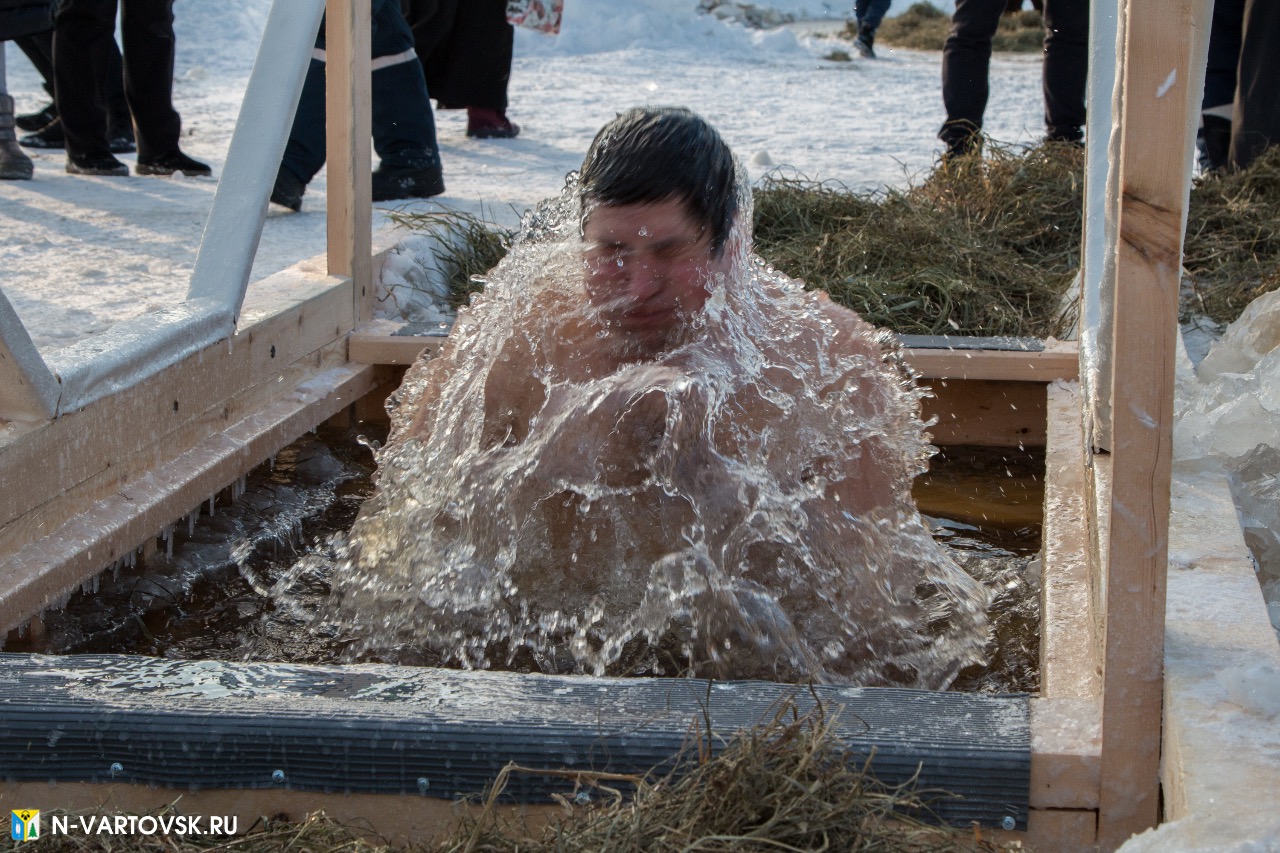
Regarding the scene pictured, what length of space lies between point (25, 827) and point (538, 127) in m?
7.08

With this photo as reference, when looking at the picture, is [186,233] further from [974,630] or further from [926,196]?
[974,630]

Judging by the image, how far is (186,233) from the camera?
473 centimetres

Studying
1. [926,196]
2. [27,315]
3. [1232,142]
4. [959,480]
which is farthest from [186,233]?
[1232,142]

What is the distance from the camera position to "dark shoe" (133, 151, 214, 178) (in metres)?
5.90

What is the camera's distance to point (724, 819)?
3.91 ft

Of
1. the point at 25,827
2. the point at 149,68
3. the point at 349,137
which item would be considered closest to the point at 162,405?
the point at 349,137

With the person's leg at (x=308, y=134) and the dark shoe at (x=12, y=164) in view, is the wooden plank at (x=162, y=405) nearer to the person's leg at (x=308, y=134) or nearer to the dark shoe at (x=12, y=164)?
the person's leg at (x=308, y=134)

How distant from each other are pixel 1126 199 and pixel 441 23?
6.36m

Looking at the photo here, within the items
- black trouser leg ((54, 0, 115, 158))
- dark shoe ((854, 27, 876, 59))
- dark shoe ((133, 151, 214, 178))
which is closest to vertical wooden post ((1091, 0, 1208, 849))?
black trouser leg ((54, 0, 115, 158))

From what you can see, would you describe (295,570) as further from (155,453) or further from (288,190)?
(288,190)

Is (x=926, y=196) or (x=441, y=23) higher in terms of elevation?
(x=441, y=23)

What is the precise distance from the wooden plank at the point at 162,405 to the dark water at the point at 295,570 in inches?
7.3

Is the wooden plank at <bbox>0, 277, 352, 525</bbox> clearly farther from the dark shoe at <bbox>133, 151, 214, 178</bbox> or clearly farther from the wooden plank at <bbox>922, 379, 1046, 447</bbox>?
the dark shoe at <bbox>133, 151, 214, 178</bbox>

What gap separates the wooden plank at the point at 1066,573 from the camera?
5.42 feet
